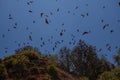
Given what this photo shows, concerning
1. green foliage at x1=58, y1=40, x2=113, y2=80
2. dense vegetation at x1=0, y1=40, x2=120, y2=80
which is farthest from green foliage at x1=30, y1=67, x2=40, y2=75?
green foliage at x1=58, y1=40, x2=113, y2=80

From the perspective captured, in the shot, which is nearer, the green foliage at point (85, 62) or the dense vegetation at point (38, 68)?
the dense vegetation at point (38, 68)

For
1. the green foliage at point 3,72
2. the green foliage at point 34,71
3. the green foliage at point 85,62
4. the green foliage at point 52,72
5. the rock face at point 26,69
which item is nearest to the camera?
the green foliage at point 3,72

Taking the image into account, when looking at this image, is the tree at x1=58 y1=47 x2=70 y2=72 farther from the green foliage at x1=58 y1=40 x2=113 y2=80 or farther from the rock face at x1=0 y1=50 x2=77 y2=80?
the rock face at x1=0 y1=50 x2=77 y2=80

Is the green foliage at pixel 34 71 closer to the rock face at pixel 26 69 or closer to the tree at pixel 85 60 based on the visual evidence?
the rock face at pixel 26 69

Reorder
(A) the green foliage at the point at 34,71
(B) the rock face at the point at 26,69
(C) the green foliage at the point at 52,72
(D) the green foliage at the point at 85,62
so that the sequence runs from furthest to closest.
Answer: (D) the green foliage at the point at 85,62 < (A) the green foliage at the point at 34,71 < (C) the green foliage at the point at 52,72 < (B) the rock face at the point at 26,69

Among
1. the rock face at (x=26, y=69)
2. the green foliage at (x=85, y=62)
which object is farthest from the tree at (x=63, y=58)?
the rock face at (x=26, y=69)

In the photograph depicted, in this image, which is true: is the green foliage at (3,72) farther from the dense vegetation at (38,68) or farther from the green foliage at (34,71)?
the green foliage at (34,71)

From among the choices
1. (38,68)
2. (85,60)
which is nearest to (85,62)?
(85,60)

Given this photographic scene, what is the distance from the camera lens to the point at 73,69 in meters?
93.8

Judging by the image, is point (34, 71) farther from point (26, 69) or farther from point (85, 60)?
point (85, 60)

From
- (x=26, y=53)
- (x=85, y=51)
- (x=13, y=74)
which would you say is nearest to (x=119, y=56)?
(x=85, y=51)

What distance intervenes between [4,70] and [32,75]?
5393 millimetres

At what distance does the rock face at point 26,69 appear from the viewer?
57153mm

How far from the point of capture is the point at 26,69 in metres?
59.6
